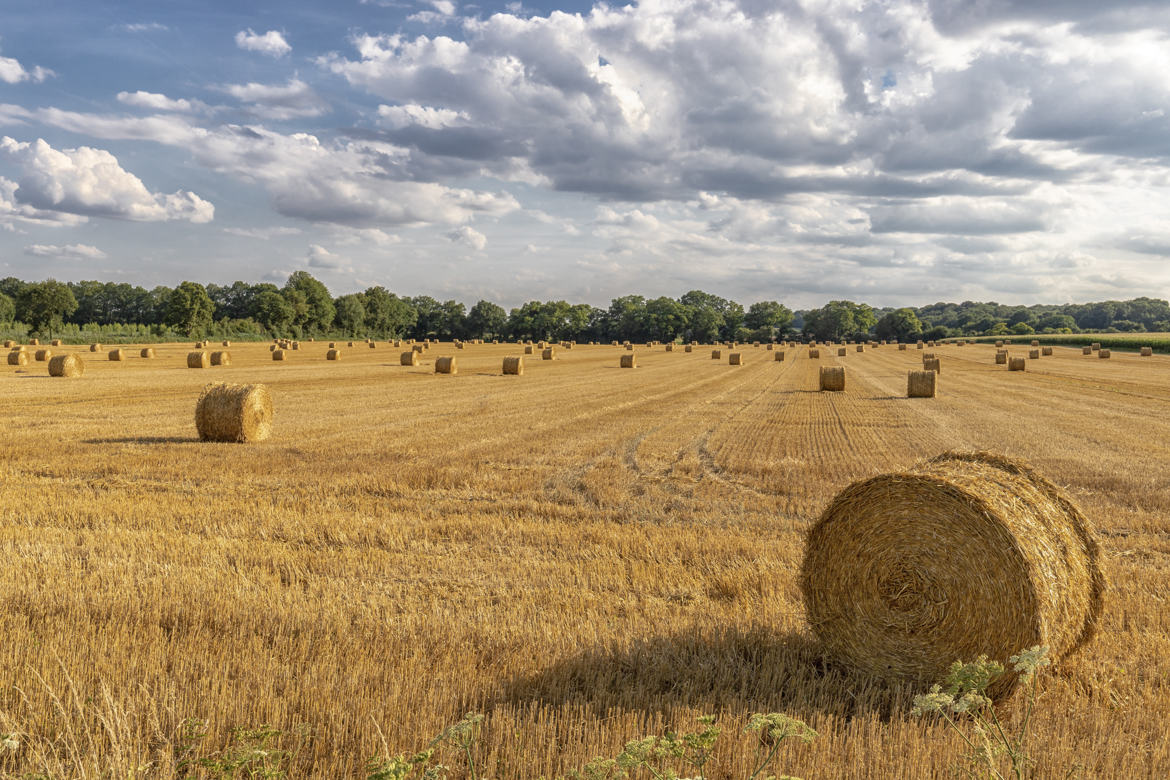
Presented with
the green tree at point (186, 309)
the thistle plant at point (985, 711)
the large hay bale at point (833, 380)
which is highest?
the green tree at point (186, 309)

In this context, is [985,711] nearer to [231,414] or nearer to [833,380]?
[231,414]

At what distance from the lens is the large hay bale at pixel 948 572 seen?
18.9ft

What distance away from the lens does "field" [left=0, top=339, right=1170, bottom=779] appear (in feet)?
16.0

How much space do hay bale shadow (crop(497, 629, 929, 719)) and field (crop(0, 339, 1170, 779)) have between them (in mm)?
29

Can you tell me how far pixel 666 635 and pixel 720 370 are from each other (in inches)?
1716

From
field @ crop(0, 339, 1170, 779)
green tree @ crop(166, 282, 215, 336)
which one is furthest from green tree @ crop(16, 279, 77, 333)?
field @ crop(0, 339, 1170, 779)

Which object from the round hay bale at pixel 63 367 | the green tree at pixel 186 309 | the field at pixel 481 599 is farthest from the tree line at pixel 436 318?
the field at pixel 481 599

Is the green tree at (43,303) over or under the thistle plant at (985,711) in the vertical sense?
over

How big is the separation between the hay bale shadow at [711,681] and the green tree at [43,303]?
114 m

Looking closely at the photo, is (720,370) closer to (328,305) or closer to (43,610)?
(43,610)

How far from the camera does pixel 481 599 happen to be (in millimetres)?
7691

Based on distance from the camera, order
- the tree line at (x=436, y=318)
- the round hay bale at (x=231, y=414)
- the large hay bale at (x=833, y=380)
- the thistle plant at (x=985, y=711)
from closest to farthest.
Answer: the thistle plant at (x=985, y=711)
the round hay bale at (x=231, y=414)
the large hay bale at (x=833, y=380)
the tree line at (x=436, y=318)

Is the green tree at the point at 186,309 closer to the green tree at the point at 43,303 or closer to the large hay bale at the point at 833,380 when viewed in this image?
the green tree at the point at 43,303

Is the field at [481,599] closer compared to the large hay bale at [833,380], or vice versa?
the field at [481,599]
